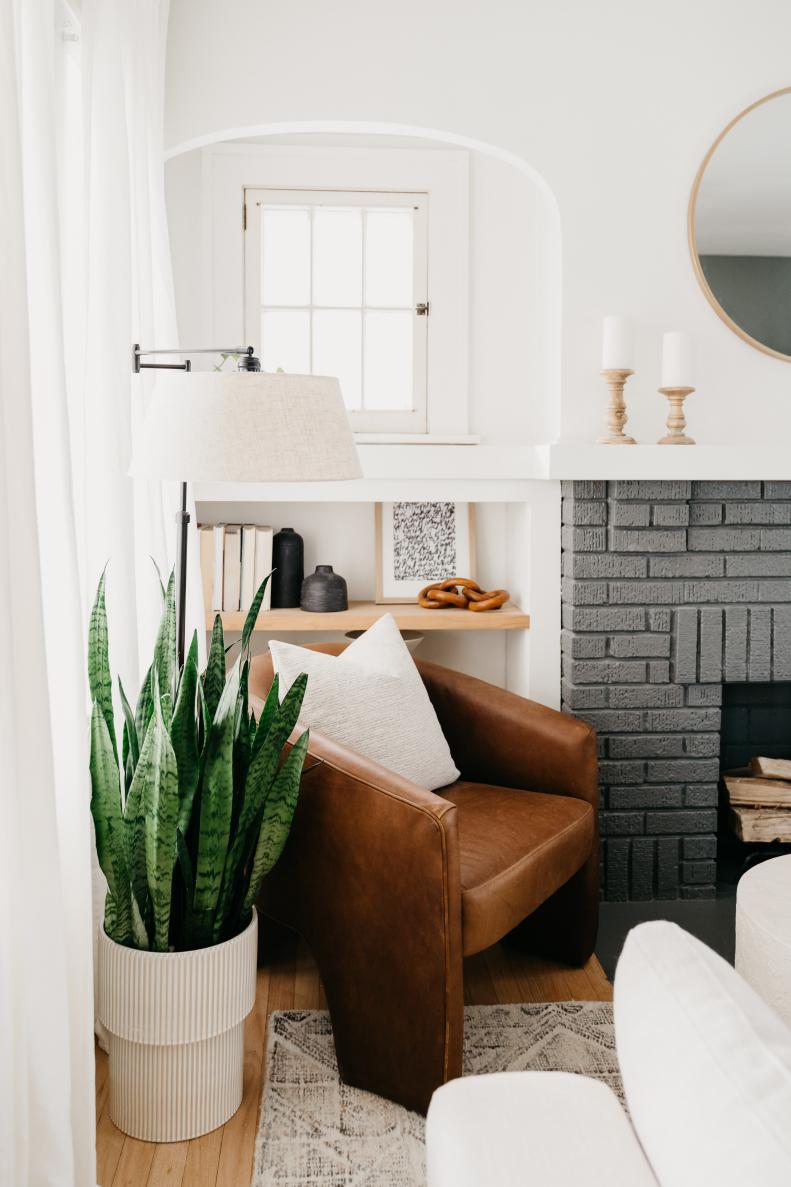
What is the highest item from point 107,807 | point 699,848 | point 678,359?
point 678,359

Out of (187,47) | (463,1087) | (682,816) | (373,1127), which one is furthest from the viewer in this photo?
(682,816)

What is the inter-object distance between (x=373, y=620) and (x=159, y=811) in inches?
56.8

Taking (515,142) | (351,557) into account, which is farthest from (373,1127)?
(515,142)

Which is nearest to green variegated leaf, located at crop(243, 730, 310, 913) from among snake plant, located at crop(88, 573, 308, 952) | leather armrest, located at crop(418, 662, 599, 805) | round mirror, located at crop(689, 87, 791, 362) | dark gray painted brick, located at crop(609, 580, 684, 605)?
snake plant, located at crop(88, 573, 308, 952)

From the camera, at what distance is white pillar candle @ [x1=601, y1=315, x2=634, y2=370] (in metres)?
2.72

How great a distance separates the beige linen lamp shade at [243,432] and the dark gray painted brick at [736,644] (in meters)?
1.61

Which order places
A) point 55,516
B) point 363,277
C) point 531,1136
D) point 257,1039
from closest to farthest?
point 531,1136 < point 55,516 < point 257,1039 < point 363,277

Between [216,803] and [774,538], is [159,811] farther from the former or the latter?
[774,538]

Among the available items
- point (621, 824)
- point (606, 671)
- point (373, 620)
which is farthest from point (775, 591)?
point (373, 620)

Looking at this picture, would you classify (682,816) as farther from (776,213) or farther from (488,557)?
(776,213)

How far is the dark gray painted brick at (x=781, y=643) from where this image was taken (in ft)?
9.53

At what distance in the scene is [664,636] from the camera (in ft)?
9.46

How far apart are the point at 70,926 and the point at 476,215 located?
262 cm

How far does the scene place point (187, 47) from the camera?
8.84ft
